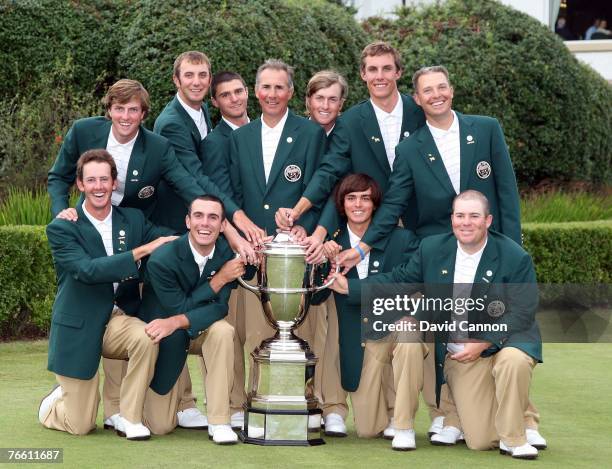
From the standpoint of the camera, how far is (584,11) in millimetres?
26047

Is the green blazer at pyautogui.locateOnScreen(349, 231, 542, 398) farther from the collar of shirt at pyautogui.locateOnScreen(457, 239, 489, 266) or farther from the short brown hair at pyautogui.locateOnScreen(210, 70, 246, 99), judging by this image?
the short brown hair at pyautogui.locateOnScreen(210, 70, 246, 99)

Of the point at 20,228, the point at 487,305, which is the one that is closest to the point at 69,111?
the point at 20,228

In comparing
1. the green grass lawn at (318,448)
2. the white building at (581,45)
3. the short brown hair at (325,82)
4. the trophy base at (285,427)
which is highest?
the white building at (581,45)

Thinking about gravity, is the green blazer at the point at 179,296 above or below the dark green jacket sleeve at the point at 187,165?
below

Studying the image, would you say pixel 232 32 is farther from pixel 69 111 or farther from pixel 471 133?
pixel 471 133

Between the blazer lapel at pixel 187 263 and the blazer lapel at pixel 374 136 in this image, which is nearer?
the blazer lapel at pixel 187 263

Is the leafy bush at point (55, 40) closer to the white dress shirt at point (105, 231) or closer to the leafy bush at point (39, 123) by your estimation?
the leafy bush at point (39, 123)

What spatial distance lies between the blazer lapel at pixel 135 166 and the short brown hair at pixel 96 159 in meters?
0.27

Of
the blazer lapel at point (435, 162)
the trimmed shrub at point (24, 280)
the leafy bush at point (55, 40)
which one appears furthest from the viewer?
the leafy bush at point (55, 40)

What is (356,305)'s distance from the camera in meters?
6.64

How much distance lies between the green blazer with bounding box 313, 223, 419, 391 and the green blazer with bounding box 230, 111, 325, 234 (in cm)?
38

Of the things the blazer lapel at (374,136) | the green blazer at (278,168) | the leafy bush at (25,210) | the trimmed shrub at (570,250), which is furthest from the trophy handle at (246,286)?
the trimmed shrub at (570,250)

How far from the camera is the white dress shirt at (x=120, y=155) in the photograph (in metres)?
6.89

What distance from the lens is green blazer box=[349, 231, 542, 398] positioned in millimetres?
6238
